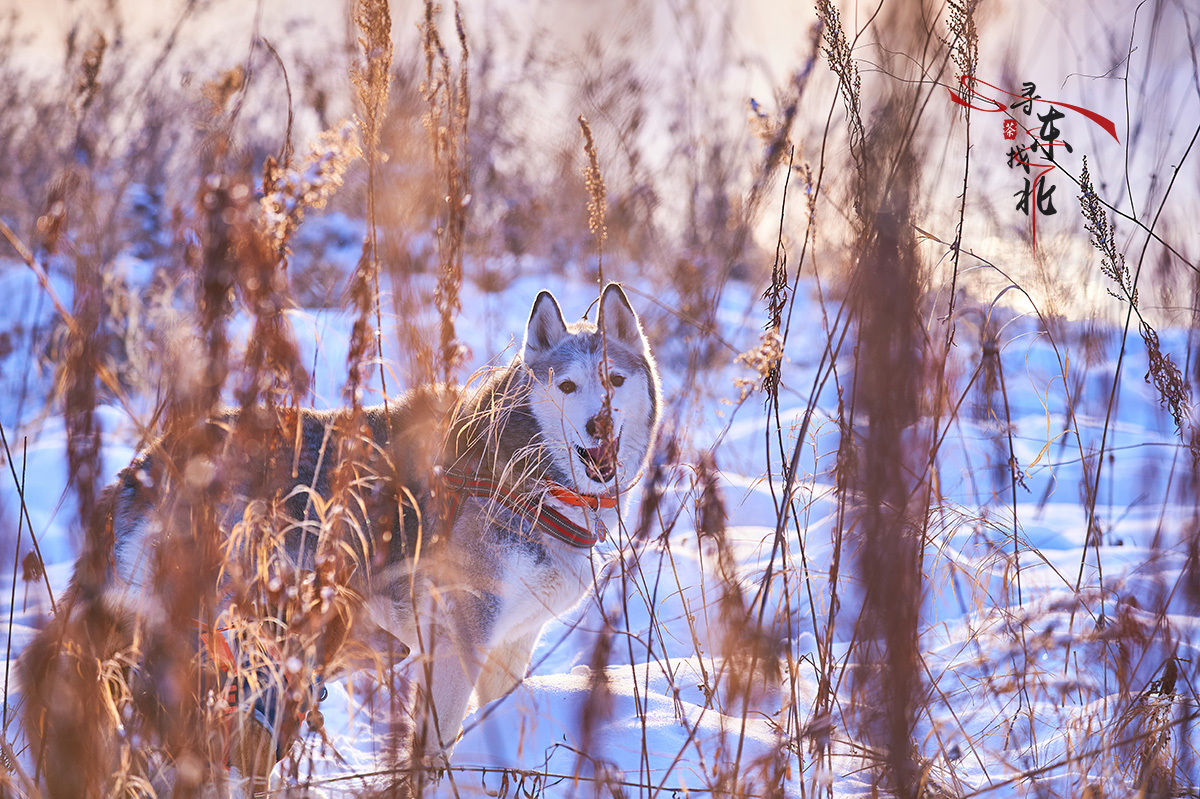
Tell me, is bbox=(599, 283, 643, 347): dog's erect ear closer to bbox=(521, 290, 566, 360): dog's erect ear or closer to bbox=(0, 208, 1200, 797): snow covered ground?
bbox=(521, 290, 566, 360): dog's erect ear

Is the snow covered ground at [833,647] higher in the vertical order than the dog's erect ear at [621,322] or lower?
lower

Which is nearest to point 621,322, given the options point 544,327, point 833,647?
point 544,327

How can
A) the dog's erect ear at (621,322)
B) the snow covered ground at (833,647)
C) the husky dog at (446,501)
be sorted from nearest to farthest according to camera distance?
the husky dog at (446,501) < the snow covered ground at (833,647) < the dog's erect ear at (621,322)

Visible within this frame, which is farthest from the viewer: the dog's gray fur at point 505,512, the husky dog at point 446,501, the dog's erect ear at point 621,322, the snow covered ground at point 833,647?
the dog's erect ear at point 621,322

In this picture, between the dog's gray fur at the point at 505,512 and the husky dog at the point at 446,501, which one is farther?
the dog's gray fur at the point at 505,512

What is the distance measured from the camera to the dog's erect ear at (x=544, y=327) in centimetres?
308

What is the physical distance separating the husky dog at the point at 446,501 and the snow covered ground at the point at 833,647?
138 millimetres

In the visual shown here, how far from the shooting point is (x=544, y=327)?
316 cm

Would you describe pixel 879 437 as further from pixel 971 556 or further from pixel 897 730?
pixel 971 556

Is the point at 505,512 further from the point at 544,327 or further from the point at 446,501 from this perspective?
the point at 446,501

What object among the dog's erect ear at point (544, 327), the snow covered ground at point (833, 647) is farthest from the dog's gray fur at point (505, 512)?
the snow covered ground at point (833, 647)

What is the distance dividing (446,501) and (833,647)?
73.7 inches

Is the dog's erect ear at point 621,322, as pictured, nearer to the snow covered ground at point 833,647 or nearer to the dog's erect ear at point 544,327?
the dog's erect ear at point 544,327

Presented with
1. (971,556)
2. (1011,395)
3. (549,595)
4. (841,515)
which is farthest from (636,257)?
(841,515)
